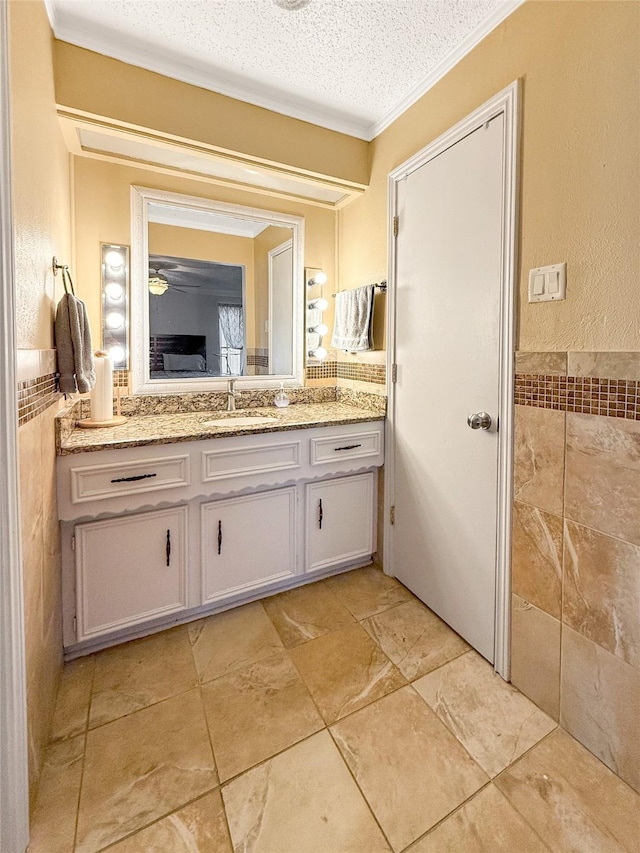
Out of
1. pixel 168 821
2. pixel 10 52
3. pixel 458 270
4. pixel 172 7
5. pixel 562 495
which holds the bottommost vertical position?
pixel 168 821

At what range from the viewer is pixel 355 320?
2.25m

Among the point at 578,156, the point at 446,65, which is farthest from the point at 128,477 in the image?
the point at 446,65

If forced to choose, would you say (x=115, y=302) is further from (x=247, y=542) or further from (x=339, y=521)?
(x=339, y=521)

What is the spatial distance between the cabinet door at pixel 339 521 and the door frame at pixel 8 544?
1307 millimetres

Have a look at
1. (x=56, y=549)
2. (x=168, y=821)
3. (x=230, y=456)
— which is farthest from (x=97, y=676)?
(x=230, y=456)

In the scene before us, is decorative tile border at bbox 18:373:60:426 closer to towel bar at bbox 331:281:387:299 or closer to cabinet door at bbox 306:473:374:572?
cabinet door at bbox 306:473:374:572

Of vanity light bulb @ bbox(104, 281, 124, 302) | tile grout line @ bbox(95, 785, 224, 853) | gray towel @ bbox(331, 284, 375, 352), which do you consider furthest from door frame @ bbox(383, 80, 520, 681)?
vanity light bulb @ bbox(104, 281, 124, 302)

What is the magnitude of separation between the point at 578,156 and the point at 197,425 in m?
1.69

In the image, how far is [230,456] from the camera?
177 cm

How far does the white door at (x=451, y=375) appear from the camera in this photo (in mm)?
1519

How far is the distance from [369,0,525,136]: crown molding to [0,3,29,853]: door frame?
152 cm

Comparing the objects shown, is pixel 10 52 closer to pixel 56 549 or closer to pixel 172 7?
pixel 172 7

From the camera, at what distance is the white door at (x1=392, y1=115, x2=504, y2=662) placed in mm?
1519

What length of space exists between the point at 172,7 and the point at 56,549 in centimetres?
198
